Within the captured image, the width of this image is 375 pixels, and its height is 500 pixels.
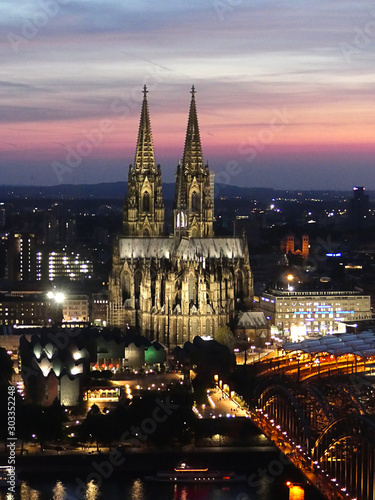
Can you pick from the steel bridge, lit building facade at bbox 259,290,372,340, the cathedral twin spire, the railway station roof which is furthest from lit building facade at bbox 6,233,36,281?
the steel bridge

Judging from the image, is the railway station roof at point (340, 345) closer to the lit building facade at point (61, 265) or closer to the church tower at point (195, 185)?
the church tower at point (195, 185)

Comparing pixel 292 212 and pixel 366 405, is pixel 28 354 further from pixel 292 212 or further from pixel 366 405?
pixel 292 212

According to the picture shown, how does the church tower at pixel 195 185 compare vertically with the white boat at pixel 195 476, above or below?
above

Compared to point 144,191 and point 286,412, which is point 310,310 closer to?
point 144,191

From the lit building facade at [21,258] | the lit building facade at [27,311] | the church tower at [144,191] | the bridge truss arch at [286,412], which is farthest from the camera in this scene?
the lit building facade at [21,258]

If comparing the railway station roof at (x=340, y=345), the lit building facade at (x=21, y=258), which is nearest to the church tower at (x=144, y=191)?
the railway station roof at (x=340, y=345)

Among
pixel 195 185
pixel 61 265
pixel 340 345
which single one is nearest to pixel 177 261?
pixel 195 185

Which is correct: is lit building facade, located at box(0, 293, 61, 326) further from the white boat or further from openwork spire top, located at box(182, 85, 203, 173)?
the white boat
